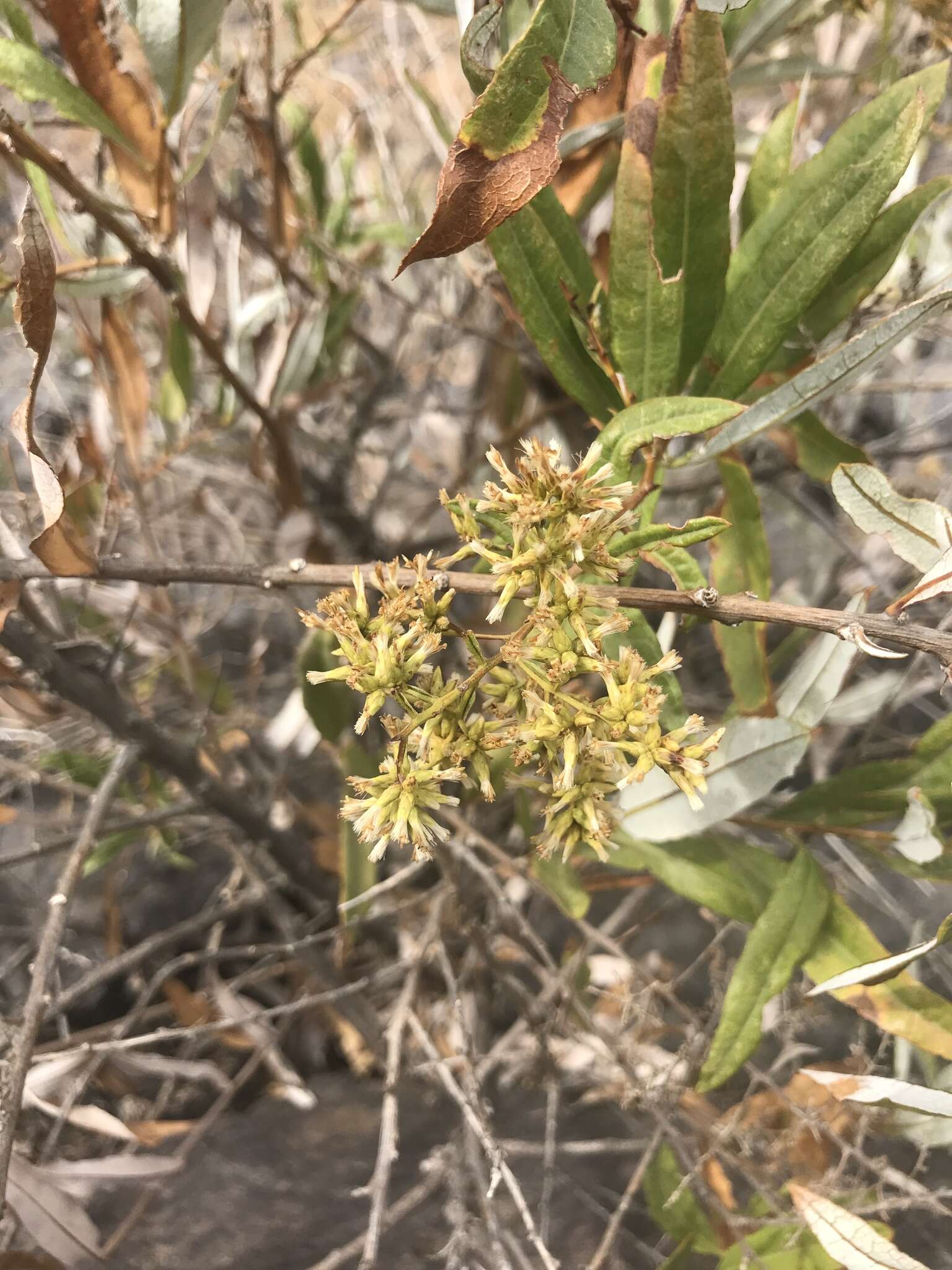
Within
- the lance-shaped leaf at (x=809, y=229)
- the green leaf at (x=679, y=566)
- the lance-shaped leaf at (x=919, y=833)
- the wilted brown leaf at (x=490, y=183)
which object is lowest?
the lance-shaped leaf at (x=919, y=833)

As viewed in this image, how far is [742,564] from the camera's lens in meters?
0.65

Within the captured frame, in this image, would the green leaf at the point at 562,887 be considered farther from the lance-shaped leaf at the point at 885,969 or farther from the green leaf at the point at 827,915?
the lance-shaped leaf at the point at 885,969

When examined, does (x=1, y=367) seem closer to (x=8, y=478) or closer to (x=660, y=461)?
(x=8, y=478)

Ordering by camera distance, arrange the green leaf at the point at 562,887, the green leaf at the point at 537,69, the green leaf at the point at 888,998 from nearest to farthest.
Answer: the green leaf at the point at 537,69
the green leaf at the point at 888,998
the green leaf at the point at 562,887

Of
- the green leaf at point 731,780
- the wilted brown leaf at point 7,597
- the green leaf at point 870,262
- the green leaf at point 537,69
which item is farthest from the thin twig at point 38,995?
the green leaf at point 870,262

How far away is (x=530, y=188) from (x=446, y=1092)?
1116 mm

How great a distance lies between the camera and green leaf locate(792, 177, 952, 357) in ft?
1.84

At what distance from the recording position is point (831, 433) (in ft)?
2.17

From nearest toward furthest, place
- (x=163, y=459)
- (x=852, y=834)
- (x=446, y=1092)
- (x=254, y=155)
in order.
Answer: (x=852, y=834) < (x=163, y=459) < (x=254, y=155) < (x=446, y=1092)

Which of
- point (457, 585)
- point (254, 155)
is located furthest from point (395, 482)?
point (457, 585)

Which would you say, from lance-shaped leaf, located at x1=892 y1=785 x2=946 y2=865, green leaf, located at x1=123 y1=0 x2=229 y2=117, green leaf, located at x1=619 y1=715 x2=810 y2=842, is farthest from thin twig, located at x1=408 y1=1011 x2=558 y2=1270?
green leaf, located at x1=123 y1=0 x2=229 y2=117

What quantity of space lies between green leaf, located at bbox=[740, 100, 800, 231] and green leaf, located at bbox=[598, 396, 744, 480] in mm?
226

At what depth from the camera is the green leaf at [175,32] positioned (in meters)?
0.60

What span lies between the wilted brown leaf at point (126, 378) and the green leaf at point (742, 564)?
0.61 m
